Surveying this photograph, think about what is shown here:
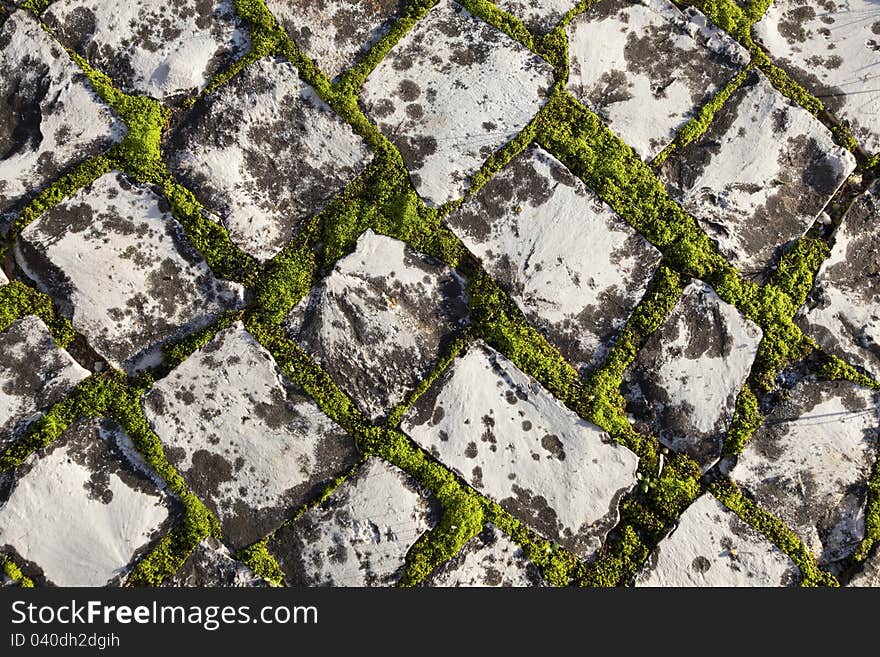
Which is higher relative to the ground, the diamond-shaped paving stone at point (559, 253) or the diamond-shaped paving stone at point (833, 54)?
the diamond-shaped paving stone at point (833, 54)

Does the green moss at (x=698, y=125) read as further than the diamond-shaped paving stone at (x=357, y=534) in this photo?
Yes

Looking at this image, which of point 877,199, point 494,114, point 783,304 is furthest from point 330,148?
point 877,199

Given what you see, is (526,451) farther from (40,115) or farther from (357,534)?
(40,115)

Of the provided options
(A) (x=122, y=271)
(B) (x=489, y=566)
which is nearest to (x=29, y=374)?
(A) (x=122, y=271)

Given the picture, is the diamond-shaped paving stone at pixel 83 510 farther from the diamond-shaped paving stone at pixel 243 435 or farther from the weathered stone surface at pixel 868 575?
the weathered stone surface at pixel 868 575

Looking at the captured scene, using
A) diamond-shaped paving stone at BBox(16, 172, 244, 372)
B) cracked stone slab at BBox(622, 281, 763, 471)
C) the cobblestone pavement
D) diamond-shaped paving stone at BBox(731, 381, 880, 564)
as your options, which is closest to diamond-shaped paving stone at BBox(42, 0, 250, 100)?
the cobblestone pavement

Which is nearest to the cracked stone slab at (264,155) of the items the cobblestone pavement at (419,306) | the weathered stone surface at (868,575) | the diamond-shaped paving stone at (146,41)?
the cobblestone pavement at (419,306)
